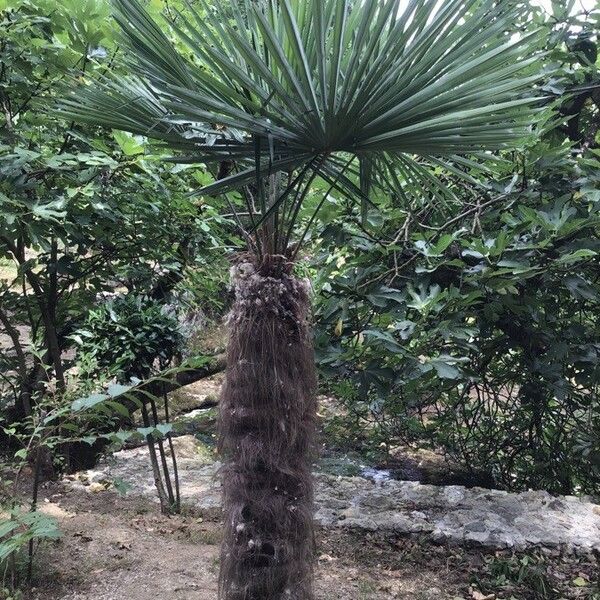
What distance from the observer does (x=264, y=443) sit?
1.84m

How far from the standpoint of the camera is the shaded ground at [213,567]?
8.22ft

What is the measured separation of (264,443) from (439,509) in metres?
2.36

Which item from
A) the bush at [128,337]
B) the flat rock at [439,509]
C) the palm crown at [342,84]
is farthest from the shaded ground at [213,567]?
the palm crown at [342,84]

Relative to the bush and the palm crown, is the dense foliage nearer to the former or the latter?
the palm crown

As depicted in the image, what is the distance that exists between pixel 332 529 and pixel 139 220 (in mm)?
2328

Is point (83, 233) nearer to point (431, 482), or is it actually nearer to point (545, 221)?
point (545, 221)

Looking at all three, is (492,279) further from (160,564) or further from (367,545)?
(160,564)

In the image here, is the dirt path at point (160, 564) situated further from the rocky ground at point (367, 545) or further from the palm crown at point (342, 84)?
the palm crown at point (342, 84)

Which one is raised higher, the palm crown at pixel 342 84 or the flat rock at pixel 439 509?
the palm crown at pixel 342 84

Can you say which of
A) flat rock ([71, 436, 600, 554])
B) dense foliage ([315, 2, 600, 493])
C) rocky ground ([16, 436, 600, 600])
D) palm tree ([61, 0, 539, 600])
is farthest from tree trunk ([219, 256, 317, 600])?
flat rock ([71, 436, 600, 554])

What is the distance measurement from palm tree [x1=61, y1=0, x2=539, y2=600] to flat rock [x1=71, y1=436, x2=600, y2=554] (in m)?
1.13

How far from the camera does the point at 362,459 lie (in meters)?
5.60

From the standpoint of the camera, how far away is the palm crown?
1492 millimetres

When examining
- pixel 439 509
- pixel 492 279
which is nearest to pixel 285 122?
pixel 492 279
